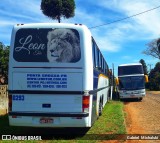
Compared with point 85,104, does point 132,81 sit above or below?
above

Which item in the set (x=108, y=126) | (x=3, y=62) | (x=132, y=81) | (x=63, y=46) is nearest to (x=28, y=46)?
(x=63, y=46)

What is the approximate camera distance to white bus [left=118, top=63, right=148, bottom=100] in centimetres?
3198

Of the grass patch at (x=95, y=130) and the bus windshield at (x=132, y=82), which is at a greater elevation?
the bus windshield at (x=132, y=82)

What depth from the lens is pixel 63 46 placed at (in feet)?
37.1

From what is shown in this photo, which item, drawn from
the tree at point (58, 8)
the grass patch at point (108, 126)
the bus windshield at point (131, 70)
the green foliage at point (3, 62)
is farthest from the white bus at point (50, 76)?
the tree at point (58, 8)

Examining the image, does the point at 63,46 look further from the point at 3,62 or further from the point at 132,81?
the point at 132,81

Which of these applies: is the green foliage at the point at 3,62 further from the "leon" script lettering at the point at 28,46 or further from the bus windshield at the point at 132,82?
the "leon" script lettering at the point at 28,46

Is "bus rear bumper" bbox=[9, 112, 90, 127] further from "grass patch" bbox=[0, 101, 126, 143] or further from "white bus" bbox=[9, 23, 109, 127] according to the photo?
"grass patch" bbox=[0, 101, 126, 143]

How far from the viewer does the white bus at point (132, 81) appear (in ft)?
105

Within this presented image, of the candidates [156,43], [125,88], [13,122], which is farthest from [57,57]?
[156,43]

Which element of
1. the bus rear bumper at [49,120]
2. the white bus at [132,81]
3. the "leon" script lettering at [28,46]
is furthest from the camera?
the white bus at [132,81]

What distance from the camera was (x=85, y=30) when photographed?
1135 centimetres

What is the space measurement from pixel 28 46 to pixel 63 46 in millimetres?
1047

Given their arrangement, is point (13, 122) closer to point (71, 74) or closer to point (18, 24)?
point (71, 74)
